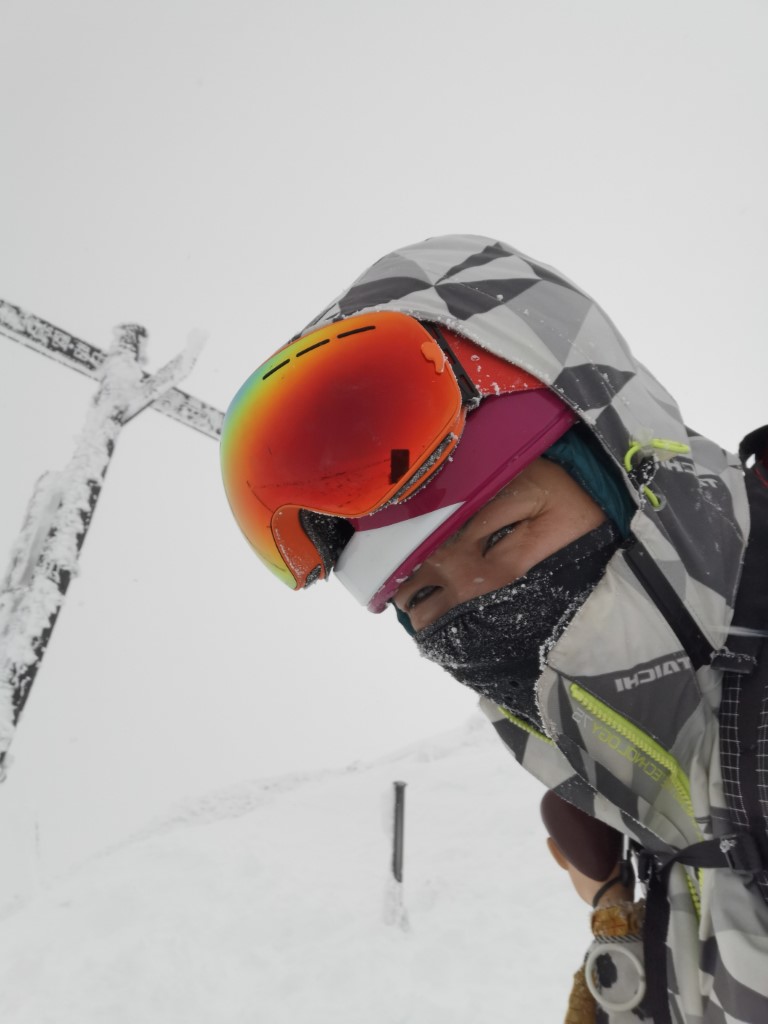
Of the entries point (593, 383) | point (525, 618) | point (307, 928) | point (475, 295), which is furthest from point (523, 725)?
point (307, 928)

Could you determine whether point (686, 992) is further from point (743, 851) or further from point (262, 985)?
point (262, 985)

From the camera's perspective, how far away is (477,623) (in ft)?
4.92

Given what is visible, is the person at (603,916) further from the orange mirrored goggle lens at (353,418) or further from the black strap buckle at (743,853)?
the orange mirrored goggle lens at (353,418)

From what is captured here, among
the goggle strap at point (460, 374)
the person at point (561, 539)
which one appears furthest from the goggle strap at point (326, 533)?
the goggle strap at point (460, 374)

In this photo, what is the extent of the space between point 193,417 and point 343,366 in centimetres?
838

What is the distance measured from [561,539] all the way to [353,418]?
56 cm

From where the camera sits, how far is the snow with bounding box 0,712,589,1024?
164 inches

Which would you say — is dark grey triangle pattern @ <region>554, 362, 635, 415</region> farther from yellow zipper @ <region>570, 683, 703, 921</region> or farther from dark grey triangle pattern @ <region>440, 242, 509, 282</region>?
yellow zipper @ <region>570, 683, 703, 921</region>

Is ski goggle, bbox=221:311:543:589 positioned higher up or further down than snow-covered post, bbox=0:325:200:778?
further down

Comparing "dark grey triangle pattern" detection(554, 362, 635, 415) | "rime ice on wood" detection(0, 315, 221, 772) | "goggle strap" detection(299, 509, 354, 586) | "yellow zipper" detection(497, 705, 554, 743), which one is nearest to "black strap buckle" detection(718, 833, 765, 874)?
"yellow zipper" detection(497, 705, 554, 743)

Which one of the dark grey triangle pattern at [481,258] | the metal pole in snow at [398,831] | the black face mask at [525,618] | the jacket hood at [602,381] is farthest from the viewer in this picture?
the metal pole in snow at [398,831]

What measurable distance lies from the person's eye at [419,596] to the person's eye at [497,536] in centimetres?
20

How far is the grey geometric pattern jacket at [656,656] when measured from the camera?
3.89 ft

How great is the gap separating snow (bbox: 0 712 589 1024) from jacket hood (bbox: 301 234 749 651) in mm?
3925
